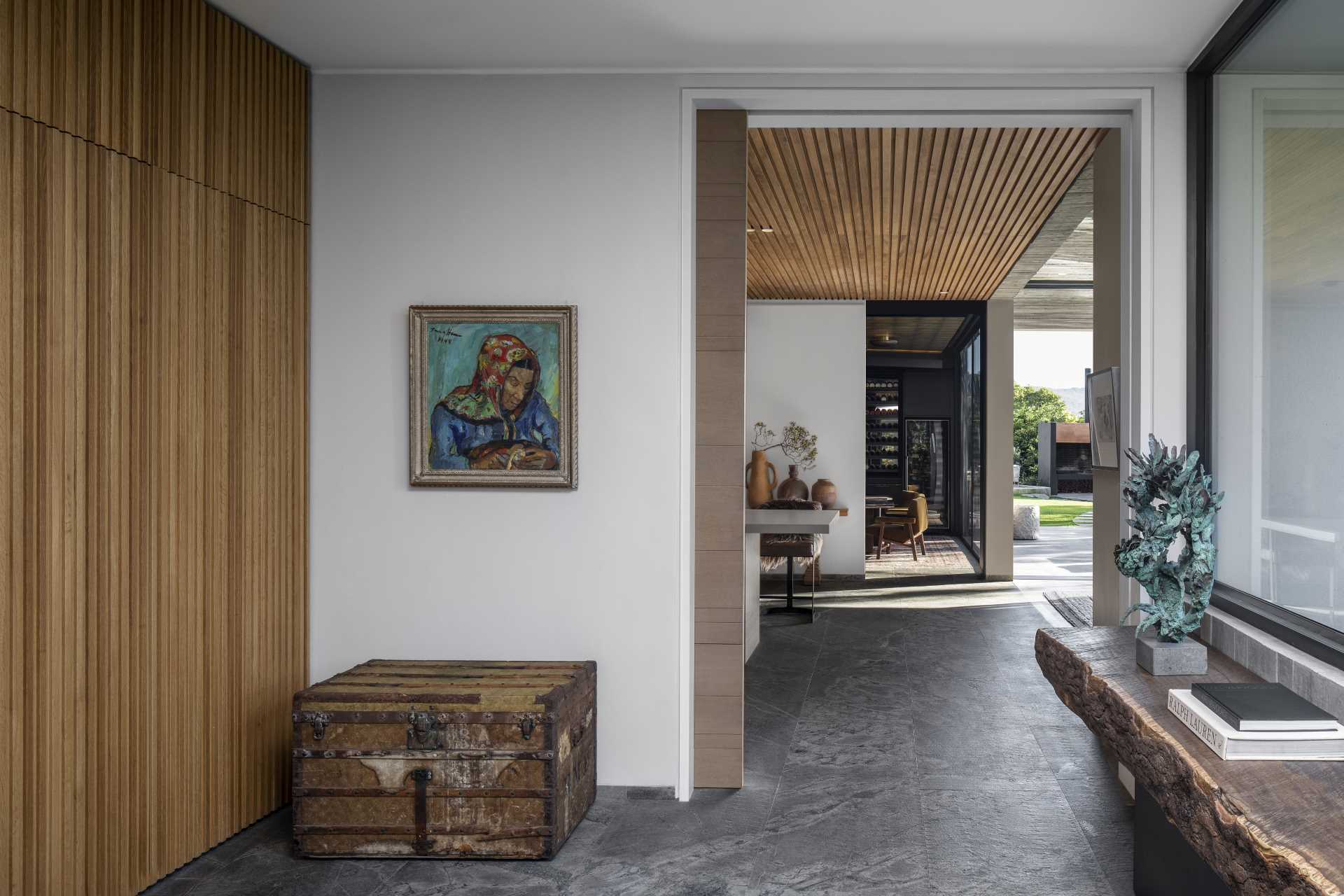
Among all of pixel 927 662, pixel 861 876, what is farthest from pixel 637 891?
pixel 927 662

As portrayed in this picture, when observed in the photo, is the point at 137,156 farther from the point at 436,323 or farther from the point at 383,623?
the point at 383,623

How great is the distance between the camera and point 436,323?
368cm

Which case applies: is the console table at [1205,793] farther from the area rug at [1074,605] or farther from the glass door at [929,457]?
the glass door at [929,457]

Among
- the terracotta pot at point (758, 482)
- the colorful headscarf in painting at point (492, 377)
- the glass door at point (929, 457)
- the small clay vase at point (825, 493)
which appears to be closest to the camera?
the colorful headscarf in painting at point (492, 377)

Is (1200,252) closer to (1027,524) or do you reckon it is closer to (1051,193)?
(1051,193)

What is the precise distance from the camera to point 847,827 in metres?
3.40

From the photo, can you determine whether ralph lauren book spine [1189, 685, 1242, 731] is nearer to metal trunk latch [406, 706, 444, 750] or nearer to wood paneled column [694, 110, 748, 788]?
wood paneled column [694, 110, 748, 788]

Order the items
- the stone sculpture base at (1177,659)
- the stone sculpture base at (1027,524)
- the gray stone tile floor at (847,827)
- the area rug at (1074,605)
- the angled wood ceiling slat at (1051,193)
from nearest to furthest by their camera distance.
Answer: the stone sculpture base at (1177,659)
the gray stone tile floor at (847,827)
the angled wood ceiling slat at (1051,193)
the area rug at (1074,605)
the stone sculpture base at (1027,524)

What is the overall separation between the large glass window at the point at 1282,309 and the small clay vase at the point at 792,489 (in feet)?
19.1

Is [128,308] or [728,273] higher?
[728,273]

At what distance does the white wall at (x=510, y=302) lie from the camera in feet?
12.1

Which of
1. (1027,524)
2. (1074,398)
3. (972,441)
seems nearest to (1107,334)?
(972,441)

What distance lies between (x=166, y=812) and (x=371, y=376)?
5.58 feet
